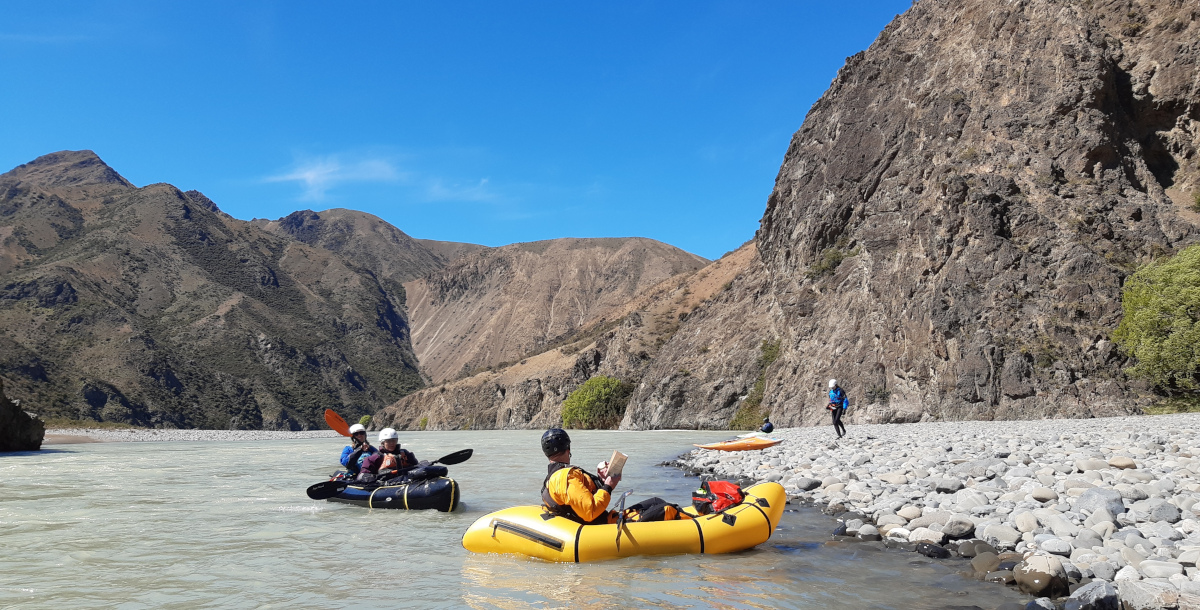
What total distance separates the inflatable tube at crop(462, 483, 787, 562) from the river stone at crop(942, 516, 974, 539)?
1736 mm

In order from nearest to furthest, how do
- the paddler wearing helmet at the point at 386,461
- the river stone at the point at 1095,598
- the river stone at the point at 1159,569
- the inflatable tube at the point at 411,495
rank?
the river stone at the point at 1095,598 < the river stone at the point at 1159,569 < the inflatable tube at the point at 411,495 < the paddler wearing helmet at the point at 386,461

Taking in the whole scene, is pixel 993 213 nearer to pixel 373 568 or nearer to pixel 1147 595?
pixel 1147 595

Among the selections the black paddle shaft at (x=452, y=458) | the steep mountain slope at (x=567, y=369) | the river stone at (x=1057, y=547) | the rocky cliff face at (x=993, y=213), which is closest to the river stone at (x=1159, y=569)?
the river stone at (x=1057, y=547)

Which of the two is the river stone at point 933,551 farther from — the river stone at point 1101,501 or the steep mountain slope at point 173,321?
the steep mountain slope at point 173,321

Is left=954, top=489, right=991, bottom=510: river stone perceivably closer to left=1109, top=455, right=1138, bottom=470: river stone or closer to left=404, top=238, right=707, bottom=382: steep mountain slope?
left=1109, top=455, right=1138, bottom=470: river stone

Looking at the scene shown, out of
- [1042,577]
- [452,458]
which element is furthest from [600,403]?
[1042,577]

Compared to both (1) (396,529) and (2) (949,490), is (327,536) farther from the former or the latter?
(2) (949,490)

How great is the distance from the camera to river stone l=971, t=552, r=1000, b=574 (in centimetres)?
636

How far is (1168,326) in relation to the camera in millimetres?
22125

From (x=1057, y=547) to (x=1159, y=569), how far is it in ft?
3.10

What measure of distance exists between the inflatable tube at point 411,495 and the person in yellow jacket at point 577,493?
12.8ft

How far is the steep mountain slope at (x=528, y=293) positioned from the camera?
126025mm

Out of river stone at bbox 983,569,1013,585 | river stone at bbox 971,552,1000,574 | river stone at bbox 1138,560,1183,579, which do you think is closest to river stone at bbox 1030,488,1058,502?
river stone at bbox 971,552,1000,574

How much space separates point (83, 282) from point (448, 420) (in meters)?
46.6
